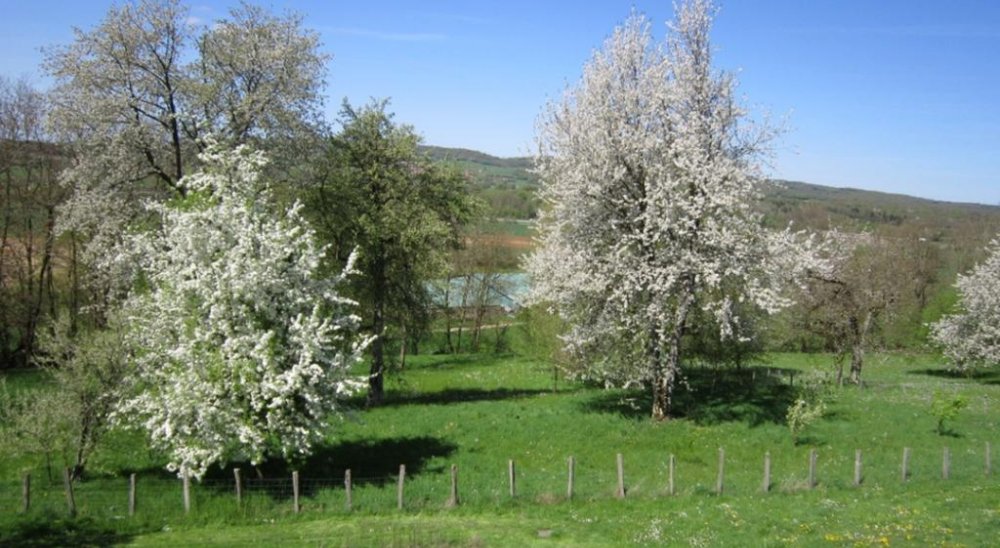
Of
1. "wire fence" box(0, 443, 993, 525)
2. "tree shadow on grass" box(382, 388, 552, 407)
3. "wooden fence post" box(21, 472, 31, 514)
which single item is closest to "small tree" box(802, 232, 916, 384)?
"tree shadow on grass" box(382, 388, 552, 407)

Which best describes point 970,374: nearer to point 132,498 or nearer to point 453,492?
point 453,492

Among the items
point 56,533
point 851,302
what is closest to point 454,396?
point 56,533

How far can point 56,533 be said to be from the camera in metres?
17.8

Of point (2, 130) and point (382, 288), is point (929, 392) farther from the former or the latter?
point (2, 130)

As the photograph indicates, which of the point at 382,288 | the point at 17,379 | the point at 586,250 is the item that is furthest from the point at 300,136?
the point at 17,379

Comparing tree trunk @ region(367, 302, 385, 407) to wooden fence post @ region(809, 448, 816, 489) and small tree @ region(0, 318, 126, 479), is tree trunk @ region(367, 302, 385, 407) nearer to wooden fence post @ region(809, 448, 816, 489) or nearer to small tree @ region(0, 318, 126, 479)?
small tree @ region(0, 318, 126, 479)

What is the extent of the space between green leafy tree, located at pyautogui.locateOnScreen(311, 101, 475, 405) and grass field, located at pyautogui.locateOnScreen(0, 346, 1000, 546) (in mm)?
4798

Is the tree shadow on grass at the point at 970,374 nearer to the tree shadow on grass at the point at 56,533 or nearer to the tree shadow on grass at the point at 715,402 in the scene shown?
the tree shadow on grass at the point at 715,402

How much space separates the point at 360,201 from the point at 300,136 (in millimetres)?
3963

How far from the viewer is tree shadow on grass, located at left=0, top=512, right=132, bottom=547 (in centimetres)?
1723

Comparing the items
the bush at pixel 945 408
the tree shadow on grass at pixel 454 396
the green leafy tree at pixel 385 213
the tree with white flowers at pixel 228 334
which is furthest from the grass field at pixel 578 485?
the green leafy tree at pixel 385 213

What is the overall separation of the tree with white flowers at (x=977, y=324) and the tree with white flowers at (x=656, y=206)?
2848 centimetres

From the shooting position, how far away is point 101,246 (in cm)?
2661

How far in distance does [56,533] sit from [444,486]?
9884mm
